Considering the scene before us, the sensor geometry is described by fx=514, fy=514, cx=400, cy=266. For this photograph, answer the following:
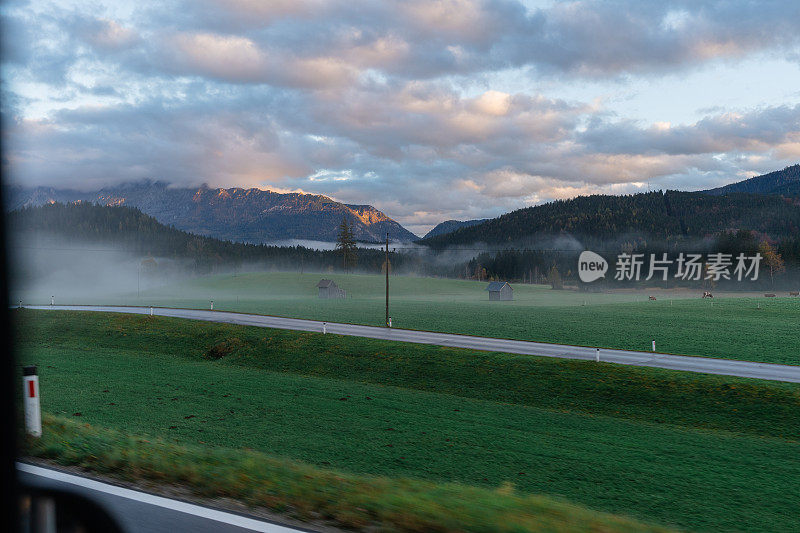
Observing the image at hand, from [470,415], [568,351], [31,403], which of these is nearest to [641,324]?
[568,351]

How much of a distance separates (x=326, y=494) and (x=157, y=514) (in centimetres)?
180

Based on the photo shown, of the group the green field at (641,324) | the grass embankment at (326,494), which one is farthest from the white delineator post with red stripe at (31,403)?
the green field at (641,324)

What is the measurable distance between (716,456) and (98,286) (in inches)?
6917

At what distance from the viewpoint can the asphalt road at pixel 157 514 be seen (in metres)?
4.99

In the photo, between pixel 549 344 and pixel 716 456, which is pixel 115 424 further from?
pixel 549 344

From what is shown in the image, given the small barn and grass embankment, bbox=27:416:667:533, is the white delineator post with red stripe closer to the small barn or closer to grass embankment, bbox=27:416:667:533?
grass embankment, bbox=27:416:667:533

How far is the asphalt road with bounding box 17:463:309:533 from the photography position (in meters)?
4.99

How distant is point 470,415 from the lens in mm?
20953

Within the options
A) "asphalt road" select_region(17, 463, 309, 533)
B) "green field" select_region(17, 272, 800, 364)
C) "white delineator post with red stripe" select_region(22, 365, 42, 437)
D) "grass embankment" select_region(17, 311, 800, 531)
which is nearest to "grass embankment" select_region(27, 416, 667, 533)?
"white delineator post with red stripe" select_region(22, 365, 42, 437)

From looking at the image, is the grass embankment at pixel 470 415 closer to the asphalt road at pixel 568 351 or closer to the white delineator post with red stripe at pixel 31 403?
the asphalt road at pixel 568 351

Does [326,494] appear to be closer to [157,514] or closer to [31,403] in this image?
[157,514]

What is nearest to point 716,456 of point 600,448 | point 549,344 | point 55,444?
point 600,448

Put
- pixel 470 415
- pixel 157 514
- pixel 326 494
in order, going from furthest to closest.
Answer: pixel 470 415, pixel 326 494, pixel 157 514

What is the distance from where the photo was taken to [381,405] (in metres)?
22.0
